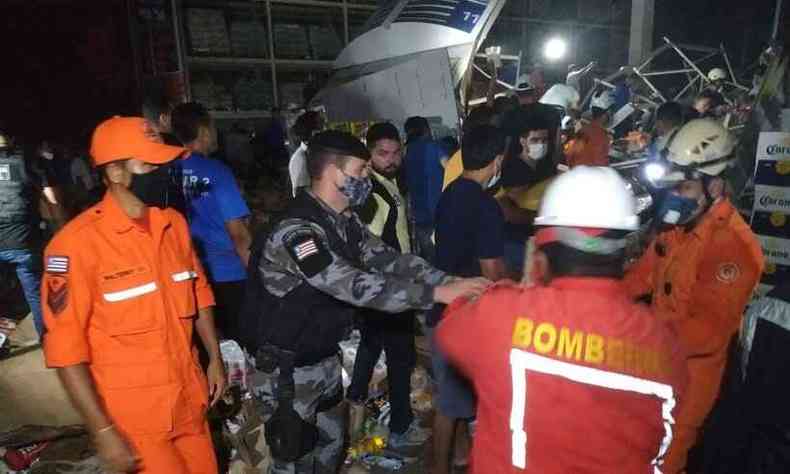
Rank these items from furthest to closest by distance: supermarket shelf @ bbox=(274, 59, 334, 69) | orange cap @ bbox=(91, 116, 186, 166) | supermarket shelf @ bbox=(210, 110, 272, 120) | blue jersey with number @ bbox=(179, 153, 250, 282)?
supermarket shelf @ bbox=(274, 59, 334, 69), supermarket shelf @ bbox=(210, 110, 272, 120), blue jersey with number @ bbox=(179, 153, 250, 282), orange cap @ bbox=(91, 116, 186, 166)

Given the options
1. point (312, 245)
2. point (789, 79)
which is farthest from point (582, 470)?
point (789, 79)

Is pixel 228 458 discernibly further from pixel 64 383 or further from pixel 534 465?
pixel 534 465

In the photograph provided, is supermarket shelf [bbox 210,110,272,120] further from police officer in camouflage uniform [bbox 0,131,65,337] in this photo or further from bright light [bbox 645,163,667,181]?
bright light [bbox 645,163,667,181]

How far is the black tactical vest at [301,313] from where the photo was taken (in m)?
2.34

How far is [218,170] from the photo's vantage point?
3.45 meters

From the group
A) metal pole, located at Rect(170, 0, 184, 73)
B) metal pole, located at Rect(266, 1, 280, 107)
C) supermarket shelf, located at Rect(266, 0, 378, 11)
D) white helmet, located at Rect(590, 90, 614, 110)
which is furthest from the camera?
supermarket shelf, located at Rect(266, 0, 378, 11)

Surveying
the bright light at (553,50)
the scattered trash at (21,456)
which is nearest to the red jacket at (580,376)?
the scattered trash at (21,456)

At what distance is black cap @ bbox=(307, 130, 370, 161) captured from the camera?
8.09 ft

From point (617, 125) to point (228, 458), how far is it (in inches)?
294

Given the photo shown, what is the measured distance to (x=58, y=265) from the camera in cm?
199

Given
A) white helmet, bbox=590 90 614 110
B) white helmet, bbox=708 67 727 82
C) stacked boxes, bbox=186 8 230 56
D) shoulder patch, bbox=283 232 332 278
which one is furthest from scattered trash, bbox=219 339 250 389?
white helmet, bbox=708 67 727 82

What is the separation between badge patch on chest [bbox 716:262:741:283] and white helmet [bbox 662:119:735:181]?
48cm

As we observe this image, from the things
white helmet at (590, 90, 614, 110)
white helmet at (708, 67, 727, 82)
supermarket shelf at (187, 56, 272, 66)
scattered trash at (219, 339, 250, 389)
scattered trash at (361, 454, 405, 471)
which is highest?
supermarket shelf at (187, 56, 272, 66)

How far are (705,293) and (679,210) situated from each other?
39 cm
